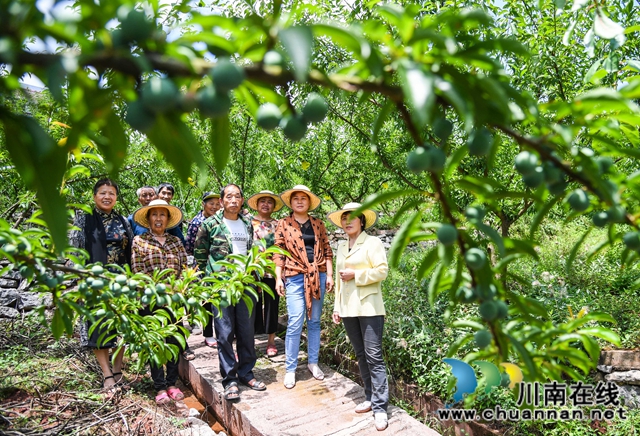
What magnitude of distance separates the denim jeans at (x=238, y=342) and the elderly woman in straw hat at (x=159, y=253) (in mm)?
373

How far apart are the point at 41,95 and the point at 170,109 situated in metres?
5.09

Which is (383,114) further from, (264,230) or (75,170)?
(264,230)

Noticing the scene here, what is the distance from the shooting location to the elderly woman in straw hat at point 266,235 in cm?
422

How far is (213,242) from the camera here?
3.80 m

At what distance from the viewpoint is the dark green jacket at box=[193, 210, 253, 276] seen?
12.3ft

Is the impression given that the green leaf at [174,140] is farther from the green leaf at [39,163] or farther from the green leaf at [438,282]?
the green leaf at [438,282]

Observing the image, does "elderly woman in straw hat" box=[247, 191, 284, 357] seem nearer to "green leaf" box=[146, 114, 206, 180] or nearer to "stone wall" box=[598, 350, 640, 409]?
"stone wall" box=[598, 350, 640, 409]

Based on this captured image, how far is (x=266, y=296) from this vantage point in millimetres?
4438

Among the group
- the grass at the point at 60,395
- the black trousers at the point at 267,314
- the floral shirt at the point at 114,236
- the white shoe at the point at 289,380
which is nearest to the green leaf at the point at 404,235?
the grass at the point at 60,395

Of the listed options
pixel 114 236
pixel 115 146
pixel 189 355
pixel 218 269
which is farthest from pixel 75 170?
pixel 189 355

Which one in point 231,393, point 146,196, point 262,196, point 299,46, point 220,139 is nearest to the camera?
point 299,46

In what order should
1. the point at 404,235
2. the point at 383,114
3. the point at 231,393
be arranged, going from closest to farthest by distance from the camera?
the point at 383,114
the point at 404,235
the point at 231,393

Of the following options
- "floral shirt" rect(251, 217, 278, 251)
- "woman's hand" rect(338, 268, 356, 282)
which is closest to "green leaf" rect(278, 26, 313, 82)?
"woman's hand" rect(338, 268, 356, 282)

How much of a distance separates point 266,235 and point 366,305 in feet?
4.35
